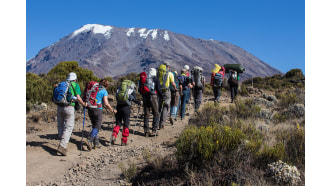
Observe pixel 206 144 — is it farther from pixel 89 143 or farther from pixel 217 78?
pixel 217 78

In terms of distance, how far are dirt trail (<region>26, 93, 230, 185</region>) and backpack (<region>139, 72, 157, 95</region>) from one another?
→ 4.23 feet

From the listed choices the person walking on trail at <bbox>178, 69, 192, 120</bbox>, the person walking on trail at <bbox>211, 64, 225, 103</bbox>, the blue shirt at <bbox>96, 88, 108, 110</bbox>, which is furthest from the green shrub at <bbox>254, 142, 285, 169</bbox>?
the person walking on trail at <bbox>211, 64, 225, 103</bbox>

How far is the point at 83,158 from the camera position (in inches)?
224

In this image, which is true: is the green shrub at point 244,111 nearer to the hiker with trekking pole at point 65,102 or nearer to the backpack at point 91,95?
the backpack at point 91,95

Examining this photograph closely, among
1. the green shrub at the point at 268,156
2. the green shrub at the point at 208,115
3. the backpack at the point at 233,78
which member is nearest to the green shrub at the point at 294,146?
the green shrub at the point at 268,156

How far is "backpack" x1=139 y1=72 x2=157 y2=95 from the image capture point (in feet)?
22.1

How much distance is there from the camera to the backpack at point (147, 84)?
673cm

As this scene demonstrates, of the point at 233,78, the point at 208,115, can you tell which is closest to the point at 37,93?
the point at 208,115

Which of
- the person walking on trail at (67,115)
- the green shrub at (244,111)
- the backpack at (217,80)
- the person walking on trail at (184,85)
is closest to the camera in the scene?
the person walking on trail at (67,115)

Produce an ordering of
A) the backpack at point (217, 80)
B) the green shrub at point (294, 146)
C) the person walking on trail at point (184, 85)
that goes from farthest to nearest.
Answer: the backpack at point (217, 80), the person walking on trail at point (184, 85), the green shrub at point (294, 146)

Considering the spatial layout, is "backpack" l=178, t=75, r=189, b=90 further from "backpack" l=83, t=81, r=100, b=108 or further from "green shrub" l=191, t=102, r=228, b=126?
"backpack" l=83, t=81, r=100, b=108

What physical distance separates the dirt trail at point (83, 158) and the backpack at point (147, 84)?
129cm

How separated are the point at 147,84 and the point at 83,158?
7.60 feet

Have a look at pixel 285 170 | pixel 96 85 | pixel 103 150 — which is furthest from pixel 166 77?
pixel 285 170
